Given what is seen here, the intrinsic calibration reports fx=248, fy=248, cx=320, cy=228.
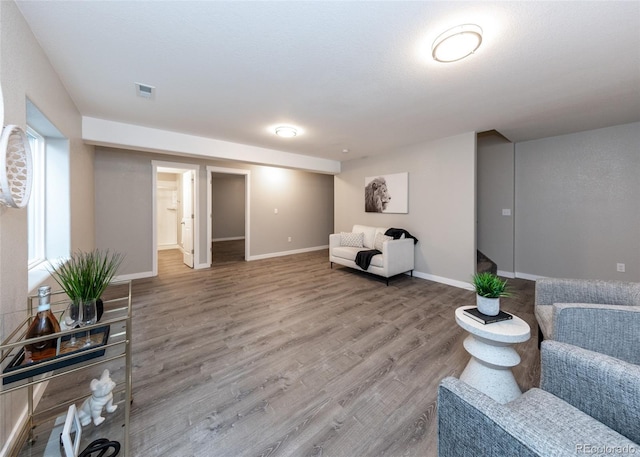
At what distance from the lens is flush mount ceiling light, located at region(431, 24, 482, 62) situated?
1.56 meters

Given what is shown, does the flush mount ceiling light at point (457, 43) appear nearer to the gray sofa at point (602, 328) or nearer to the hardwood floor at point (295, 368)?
the gray sofa at point (602, 328)

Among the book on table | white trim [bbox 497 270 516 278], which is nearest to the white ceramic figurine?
the book on table

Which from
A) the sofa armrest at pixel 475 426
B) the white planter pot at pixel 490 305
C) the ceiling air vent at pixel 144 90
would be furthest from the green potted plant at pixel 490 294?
the ceiling air vent at pixel 144 90

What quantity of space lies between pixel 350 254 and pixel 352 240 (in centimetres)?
44

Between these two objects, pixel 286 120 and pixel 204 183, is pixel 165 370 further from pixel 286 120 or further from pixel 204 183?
pixel 204 183

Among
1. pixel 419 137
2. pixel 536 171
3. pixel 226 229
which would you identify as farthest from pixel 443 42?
pixel 226 229

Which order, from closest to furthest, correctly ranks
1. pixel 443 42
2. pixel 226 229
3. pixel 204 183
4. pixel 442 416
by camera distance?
pixel 442 416, pixel 443 42, pixel 204 183, pixel 226 229

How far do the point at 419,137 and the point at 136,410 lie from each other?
4462 mm

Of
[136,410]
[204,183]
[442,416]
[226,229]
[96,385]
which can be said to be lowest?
[136,410]

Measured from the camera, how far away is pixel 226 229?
9.05m

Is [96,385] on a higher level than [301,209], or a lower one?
lower

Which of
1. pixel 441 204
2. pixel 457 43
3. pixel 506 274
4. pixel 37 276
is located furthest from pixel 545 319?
pixel 37 276

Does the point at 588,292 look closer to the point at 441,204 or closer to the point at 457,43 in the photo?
the point at 457,43

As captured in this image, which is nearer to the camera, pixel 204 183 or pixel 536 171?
pixel 536 171
